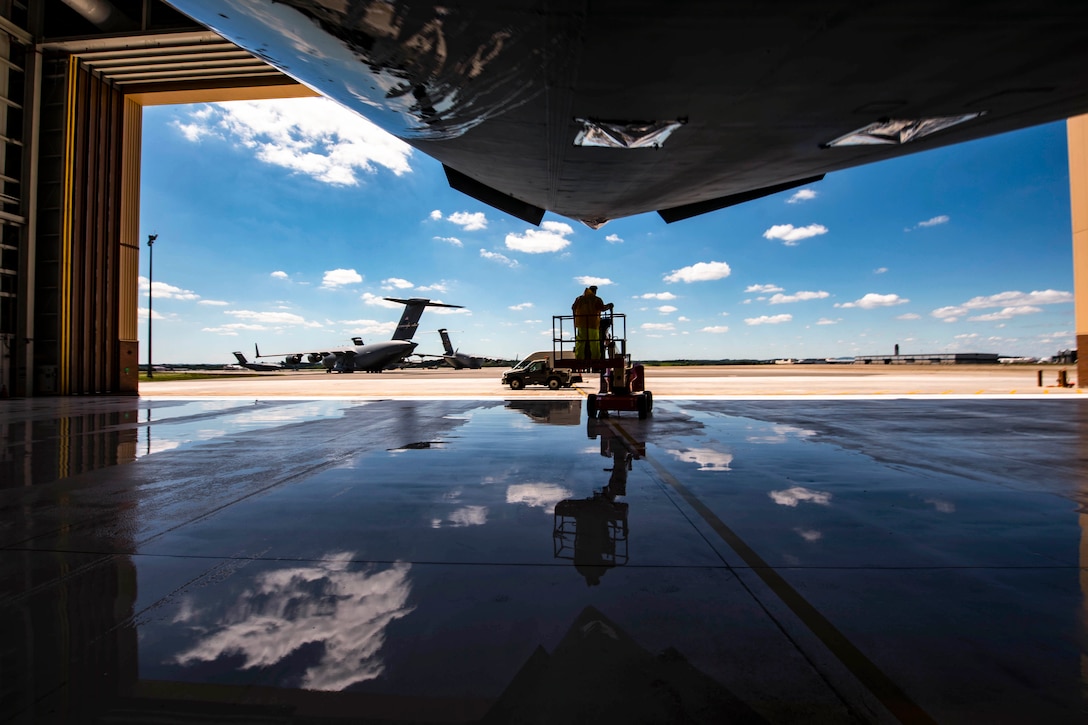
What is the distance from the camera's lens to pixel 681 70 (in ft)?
12.3

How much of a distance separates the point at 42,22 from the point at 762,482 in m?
32.7

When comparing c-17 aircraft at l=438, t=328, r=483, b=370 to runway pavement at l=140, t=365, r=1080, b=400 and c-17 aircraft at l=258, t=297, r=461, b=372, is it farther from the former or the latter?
runway pavement at l=140, t=365, r=1080, b=400

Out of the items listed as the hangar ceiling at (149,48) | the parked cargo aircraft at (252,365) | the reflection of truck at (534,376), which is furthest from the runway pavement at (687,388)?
the parked cargo aircraft at (252,365)

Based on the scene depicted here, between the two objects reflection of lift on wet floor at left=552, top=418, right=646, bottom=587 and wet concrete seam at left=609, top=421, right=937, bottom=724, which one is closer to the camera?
wet concrete seam at left=609, top=421, right=937, bottom=724

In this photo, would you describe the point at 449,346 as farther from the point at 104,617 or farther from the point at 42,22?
the point at 104,617

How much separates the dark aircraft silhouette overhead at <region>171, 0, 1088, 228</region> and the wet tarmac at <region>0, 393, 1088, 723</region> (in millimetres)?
3541

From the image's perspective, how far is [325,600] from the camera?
292 cm

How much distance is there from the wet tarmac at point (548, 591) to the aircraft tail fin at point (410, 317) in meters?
43.2

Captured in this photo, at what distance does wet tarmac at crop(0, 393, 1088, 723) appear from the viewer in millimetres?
2078

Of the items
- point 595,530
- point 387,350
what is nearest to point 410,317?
point 387,350

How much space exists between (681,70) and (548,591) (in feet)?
12.4

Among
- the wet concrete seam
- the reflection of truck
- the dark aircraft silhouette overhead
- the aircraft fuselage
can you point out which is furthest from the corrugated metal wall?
the wet concrete seam

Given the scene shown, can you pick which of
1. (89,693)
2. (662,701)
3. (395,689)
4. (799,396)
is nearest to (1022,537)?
(662,701)

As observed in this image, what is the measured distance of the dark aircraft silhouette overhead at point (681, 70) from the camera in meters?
3.15
